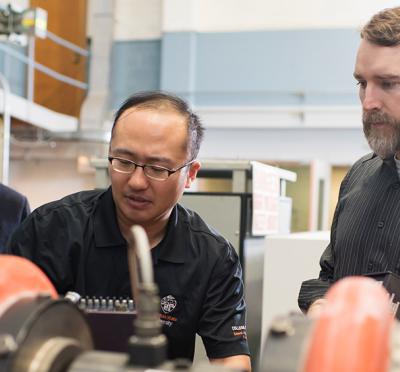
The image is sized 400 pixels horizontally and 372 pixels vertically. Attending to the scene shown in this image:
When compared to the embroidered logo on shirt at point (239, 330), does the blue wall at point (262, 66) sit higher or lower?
higher

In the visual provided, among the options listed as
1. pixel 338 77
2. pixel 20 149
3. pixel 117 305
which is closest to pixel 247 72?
pixel 338 77

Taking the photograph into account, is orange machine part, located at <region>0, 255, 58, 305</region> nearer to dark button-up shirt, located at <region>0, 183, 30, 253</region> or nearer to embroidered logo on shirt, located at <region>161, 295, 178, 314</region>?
embroidered logo on shirt, located at <region>161, 295, 178, 314</region>

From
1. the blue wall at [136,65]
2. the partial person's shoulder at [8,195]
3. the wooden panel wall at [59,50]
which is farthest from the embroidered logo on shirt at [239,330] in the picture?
the wooden panel wall at [59,50]

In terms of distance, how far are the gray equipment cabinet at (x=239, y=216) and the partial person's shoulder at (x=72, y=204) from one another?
60cm

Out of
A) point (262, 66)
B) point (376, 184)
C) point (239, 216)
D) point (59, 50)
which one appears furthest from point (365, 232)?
point (59, 50)

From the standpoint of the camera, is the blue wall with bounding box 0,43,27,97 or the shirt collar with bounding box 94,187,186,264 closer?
the shirt collar with bounding box 94,187,186,264

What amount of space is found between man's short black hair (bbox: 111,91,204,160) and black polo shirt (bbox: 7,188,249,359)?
166 mm

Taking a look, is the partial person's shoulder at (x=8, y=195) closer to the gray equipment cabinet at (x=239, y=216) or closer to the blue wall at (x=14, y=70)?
the gray equipment cabinet at (x=239, y=216)

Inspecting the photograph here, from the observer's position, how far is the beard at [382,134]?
998 millimetres

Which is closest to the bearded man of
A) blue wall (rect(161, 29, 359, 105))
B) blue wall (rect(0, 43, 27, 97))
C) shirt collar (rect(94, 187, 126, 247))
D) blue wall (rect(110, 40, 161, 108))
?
shirt collar (rect(94, 187, 126, 247))

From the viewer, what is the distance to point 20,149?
565cm

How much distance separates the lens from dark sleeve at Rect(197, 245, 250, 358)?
3.39ft

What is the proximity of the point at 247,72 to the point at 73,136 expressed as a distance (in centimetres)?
172

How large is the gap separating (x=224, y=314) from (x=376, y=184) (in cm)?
37
